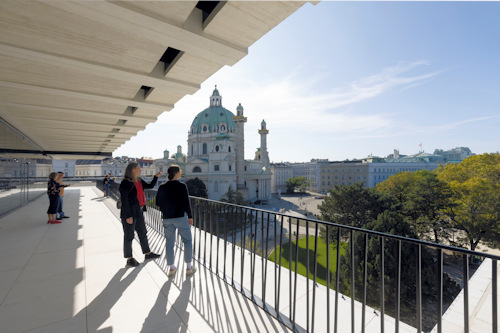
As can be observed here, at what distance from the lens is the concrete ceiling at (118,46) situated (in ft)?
8.48

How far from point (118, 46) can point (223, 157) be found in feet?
159

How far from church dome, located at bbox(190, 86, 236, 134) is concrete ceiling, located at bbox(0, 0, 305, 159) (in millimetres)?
56368

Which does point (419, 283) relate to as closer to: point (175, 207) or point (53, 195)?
point (175, 207)

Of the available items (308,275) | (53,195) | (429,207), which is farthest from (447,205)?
(53,195)

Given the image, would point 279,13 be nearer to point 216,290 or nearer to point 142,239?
point 216,290

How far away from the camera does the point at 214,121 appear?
204 feet

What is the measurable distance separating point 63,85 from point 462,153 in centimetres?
15340

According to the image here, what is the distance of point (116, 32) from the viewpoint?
3.05 m

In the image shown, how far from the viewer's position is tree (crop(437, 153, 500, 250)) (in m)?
17.9

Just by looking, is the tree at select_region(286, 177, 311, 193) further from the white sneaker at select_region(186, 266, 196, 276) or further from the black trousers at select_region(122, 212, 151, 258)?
the white sneaker at select_region(186, 266, 196, 276)

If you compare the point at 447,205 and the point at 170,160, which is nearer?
the point at 447,205

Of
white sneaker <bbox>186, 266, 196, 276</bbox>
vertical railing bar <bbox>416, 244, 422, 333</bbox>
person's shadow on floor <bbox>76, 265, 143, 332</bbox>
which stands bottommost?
person's shadow on floor <bbox>76, 265, 143, 332</bbox>

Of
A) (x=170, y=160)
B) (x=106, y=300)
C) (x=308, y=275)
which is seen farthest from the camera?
(x=170, y=160)

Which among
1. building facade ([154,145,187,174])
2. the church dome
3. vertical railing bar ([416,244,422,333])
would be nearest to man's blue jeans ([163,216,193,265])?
vertical railing bar ([416,244,422,333])
